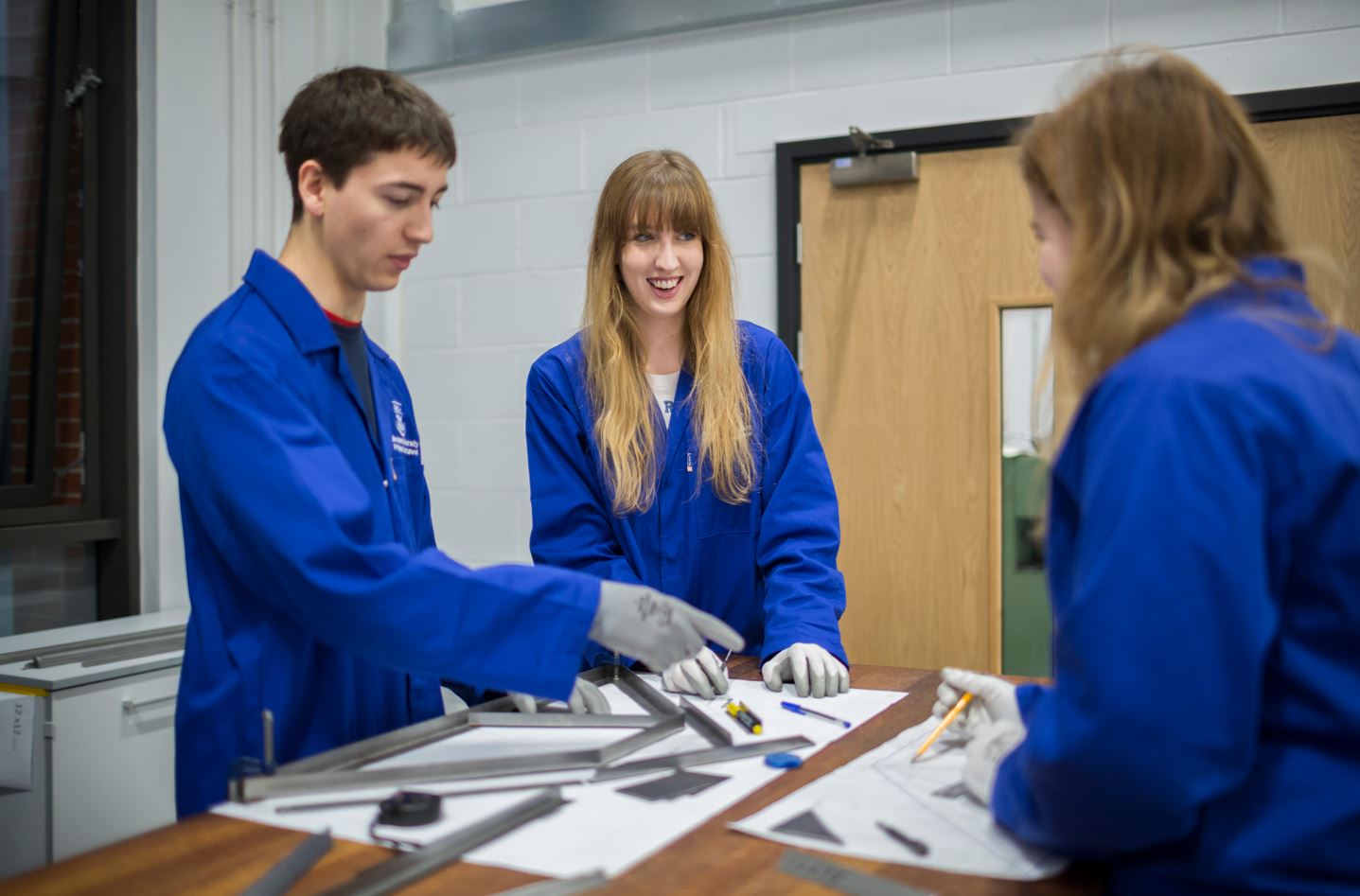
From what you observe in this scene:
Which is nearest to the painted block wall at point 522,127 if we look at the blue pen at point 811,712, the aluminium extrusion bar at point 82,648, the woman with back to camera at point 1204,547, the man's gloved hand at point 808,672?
the aluminium extrusion bar at point 82,648

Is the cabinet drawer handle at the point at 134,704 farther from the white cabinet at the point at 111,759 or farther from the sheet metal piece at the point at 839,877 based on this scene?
the sheet metal piece at the point at 839,877

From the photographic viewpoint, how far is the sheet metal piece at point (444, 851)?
0.79 meters

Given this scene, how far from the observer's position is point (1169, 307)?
789 mm

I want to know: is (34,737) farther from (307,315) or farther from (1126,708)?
(1126,708)

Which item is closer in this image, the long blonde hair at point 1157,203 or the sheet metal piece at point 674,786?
the long blonde hair at point 1157,203

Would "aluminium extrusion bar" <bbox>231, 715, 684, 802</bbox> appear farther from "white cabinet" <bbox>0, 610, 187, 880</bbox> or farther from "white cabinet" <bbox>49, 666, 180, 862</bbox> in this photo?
"white cabinet" <bbox>49, 666, 180, 862</bbox>

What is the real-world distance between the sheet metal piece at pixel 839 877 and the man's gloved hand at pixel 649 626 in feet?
0.98

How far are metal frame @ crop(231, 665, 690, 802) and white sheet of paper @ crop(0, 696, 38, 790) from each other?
114 centimetres

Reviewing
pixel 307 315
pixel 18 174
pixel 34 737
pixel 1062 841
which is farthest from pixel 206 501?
pixel 18 174

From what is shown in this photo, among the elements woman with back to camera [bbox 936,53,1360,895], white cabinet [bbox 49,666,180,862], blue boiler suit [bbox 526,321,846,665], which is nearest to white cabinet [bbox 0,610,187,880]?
white cabinet [bbox 49,666,180,862]

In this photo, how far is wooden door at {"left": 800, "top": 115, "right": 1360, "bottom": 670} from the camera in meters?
2.61

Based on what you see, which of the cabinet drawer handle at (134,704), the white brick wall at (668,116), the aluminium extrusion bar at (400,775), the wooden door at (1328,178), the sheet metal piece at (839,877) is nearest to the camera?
the sheet metal piece at (839,877)

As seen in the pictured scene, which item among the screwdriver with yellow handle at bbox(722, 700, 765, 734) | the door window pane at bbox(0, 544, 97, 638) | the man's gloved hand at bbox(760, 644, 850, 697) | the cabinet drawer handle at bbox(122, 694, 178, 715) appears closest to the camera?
the screwdriver with yellow handle at bbox(722, 700, 765, 734)

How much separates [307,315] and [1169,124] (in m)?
0.89
